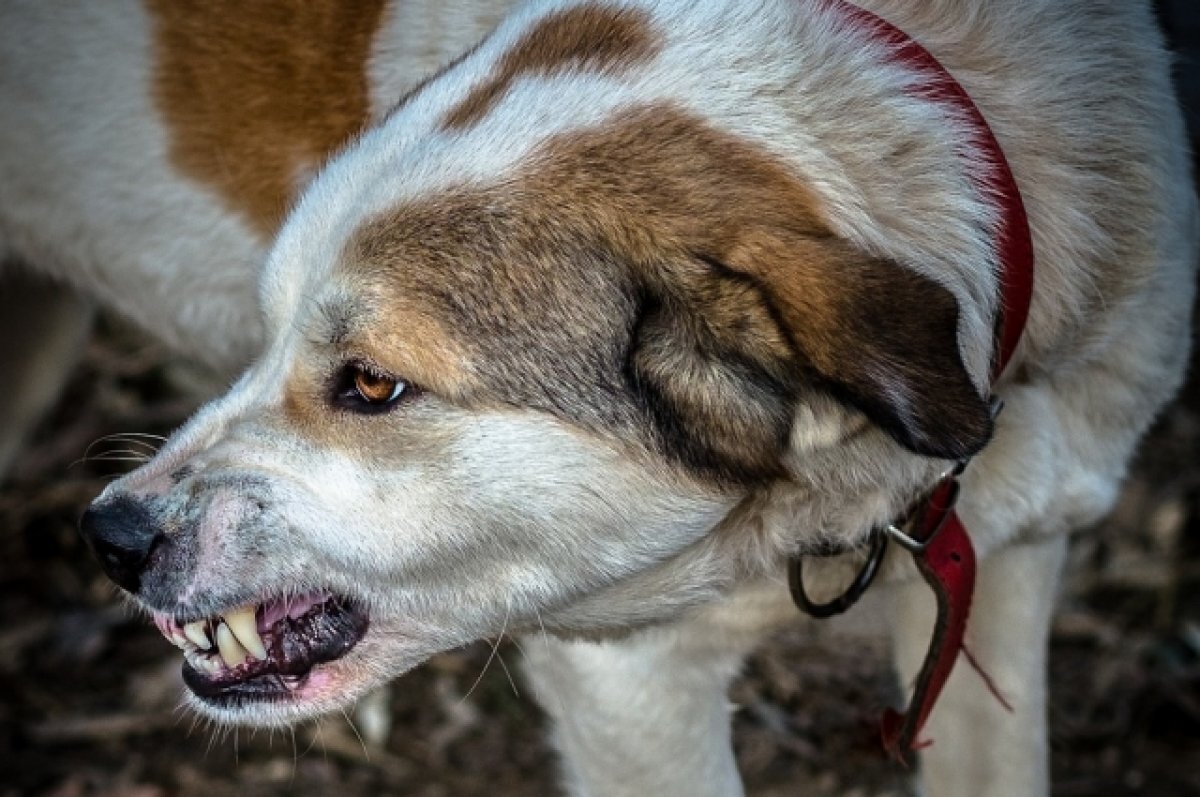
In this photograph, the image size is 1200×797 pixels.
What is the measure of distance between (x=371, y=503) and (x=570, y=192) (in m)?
0.50

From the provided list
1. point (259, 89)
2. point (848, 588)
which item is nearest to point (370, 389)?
point (848, 588)

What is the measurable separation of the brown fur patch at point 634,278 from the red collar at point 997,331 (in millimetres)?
270

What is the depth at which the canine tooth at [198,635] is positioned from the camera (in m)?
2.61

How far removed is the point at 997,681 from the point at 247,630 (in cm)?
146

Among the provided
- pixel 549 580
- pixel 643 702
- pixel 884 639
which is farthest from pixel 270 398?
pixel 884 639

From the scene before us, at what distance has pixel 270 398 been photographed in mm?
2508

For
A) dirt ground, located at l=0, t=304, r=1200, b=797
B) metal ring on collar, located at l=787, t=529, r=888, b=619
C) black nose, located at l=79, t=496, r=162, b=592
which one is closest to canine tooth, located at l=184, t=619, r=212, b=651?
black nose, located at l=79, t=496, r=162, b=592

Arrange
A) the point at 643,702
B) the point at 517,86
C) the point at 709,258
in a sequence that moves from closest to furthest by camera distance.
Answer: the point at 709,258 < the point at 517,86 < the point at 643,702

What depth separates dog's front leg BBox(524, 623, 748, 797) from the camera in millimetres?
2949

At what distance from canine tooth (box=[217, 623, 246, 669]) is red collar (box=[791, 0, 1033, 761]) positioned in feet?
2.79

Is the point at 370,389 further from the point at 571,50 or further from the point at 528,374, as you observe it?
the point at 571,50

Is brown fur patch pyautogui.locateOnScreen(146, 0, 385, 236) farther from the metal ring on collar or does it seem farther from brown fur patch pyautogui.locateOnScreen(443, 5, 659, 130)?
the metal ring on collar

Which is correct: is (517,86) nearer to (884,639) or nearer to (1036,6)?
(1036,6)

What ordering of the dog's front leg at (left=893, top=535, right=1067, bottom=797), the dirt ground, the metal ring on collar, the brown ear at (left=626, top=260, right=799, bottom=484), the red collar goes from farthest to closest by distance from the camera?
the dirt ground, the dog's front leg at (left=893, top=535, right=1067, bottom=797), the metal ring on collar, the red collar, the brown ear at (left=626, top=260, right=799, bottom=484)
